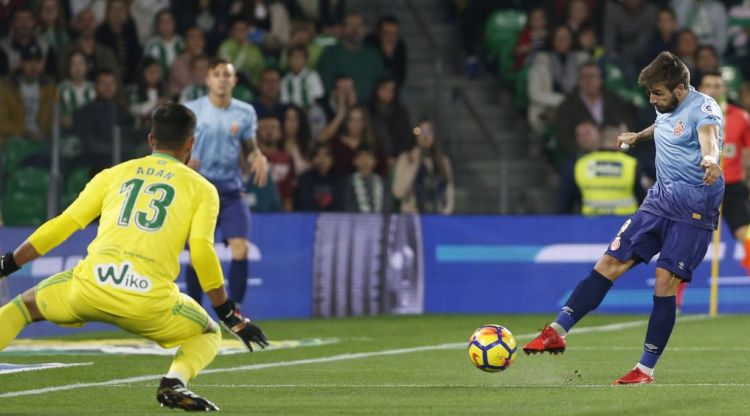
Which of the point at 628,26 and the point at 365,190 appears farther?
the point at 628,26

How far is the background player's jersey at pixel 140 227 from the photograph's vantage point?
7.81m

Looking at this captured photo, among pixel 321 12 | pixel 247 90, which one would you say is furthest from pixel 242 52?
pixel 321 12

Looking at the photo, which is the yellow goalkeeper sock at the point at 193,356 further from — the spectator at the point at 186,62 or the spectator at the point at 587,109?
the spectator at the point at 587,109

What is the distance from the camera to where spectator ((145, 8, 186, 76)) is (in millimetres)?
18969

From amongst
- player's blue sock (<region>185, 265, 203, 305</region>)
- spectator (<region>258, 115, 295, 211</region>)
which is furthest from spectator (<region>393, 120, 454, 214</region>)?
player's blue sock (<region>185, 265, 203, 305</region>)

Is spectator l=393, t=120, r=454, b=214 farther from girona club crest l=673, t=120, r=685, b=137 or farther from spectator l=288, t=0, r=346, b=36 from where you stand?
girona club crest l=673, t=120, r=685, b=137

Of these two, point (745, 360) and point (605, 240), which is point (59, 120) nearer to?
point (605, 240)

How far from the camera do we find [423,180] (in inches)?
729

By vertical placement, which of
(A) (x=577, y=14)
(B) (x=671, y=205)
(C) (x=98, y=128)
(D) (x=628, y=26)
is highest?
(A) (x=577, y=14)

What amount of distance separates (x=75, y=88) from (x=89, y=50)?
95cm

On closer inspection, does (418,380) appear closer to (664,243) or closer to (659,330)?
(659,330)

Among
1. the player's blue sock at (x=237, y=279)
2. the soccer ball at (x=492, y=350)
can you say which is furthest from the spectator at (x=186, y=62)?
the soccer ball at (x=492, y=350)

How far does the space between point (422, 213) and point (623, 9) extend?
17.3ft

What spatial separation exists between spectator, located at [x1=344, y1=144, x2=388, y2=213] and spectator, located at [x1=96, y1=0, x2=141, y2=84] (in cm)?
292
